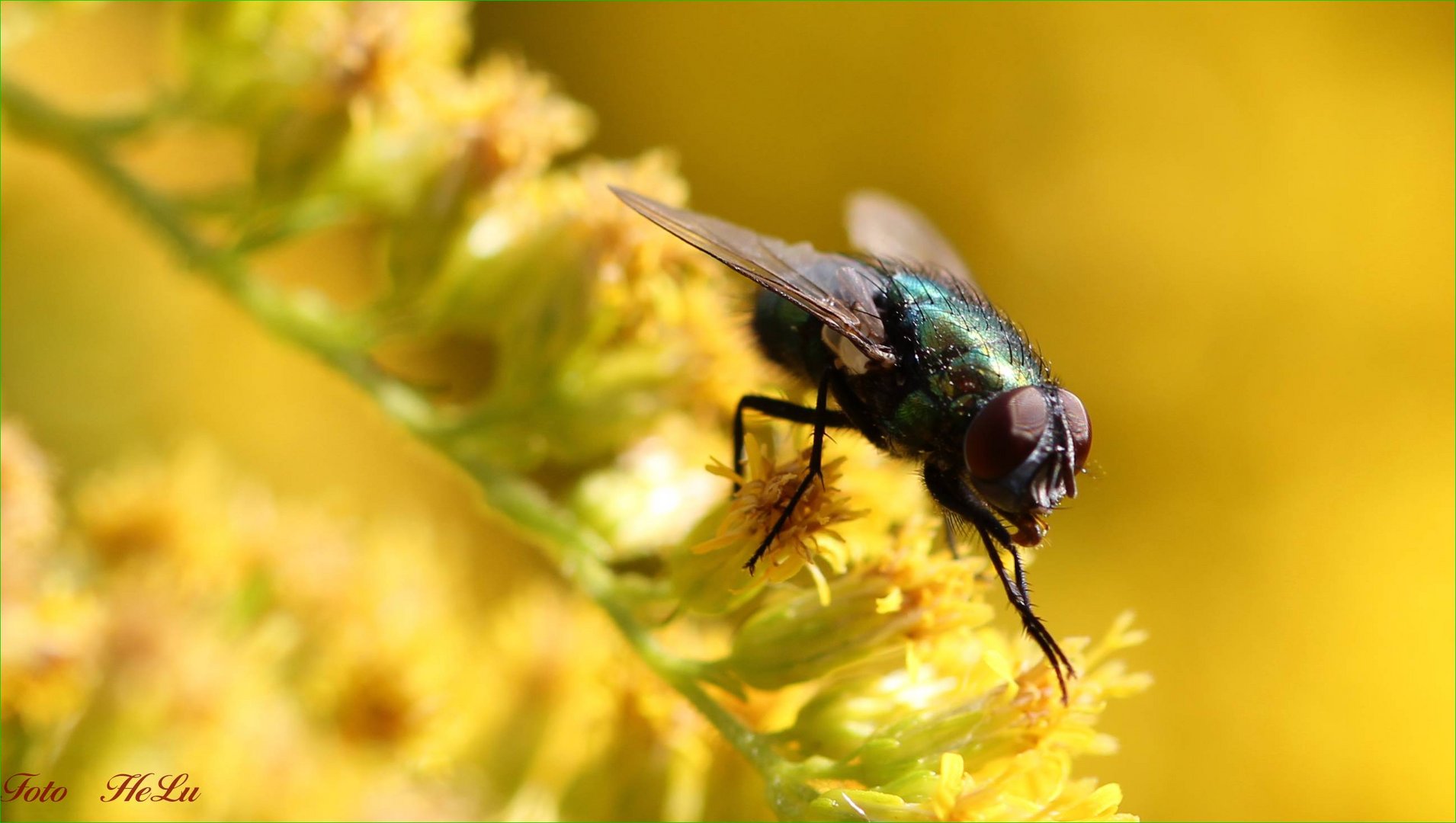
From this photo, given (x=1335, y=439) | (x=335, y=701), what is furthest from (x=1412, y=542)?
(x=335, y=701)

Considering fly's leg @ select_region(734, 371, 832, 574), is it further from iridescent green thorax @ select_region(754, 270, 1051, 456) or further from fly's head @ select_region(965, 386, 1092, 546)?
fly's head @ select_region(965, 386, 1092, 546)

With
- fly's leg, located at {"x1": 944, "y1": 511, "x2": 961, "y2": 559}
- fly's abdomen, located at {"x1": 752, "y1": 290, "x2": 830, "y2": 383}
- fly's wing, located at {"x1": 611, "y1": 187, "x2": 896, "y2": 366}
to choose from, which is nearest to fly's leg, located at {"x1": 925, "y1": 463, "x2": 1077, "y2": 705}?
fly's leg, located at {"x1": 944, "y1": 511, "x2": 961, "y2": 559}

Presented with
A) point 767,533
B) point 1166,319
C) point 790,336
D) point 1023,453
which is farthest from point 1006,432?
point 1166,319

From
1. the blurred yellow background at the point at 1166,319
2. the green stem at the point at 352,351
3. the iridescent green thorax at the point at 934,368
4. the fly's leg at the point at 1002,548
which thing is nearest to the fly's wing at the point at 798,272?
the iridescent green thorax at the point at 934,368

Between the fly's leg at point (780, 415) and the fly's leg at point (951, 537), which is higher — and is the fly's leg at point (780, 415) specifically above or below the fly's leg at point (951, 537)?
above

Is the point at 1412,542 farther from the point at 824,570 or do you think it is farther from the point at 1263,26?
the point at 824,570

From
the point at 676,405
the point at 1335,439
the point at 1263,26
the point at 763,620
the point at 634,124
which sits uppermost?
the point at 634,124

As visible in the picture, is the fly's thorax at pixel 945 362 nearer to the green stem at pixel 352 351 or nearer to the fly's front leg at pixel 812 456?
the fly's front leg at pixel 812 456
